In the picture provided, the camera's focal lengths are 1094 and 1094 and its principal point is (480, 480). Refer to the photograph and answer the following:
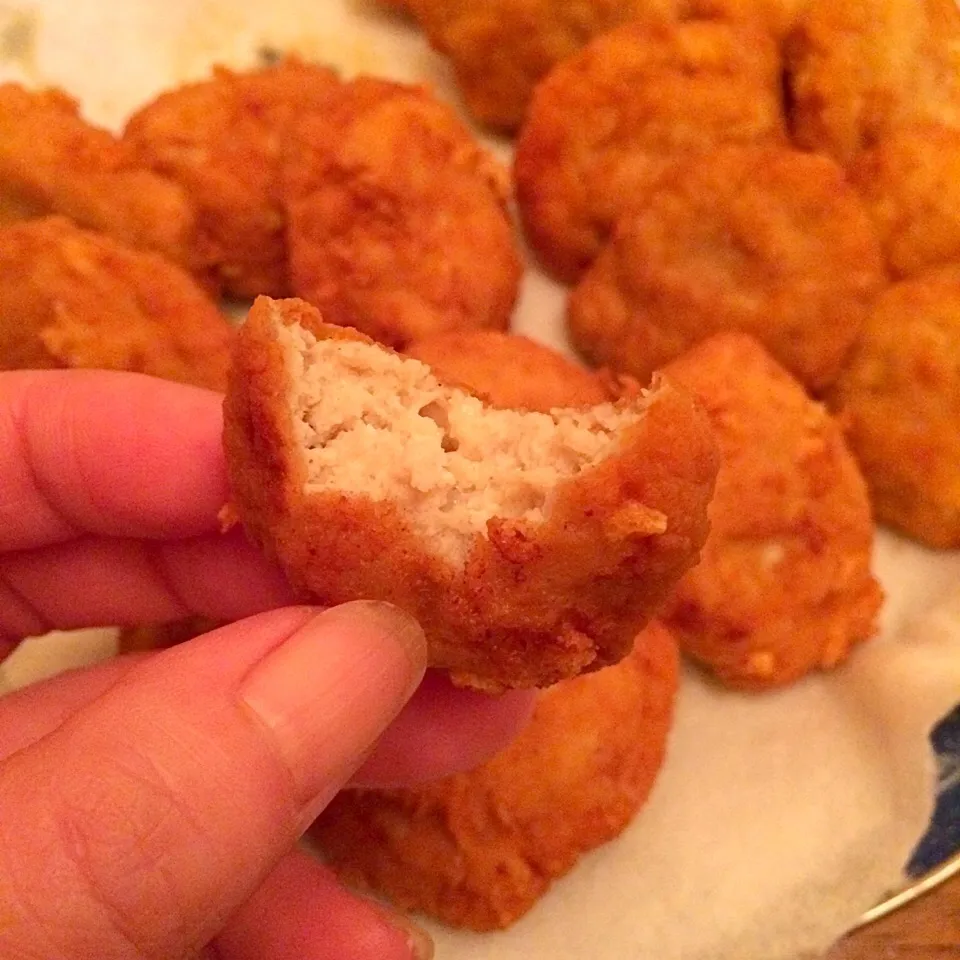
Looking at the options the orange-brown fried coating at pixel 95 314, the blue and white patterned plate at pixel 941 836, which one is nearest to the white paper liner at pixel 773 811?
the blue and white patterned plate at pixel 941 836

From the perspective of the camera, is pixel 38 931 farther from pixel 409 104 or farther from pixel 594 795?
pixel 409 104

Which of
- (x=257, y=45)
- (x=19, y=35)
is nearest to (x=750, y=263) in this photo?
(x=257, y=45)

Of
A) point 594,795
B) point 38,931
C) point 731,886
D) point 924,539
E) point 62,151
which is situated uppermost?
point 62,151

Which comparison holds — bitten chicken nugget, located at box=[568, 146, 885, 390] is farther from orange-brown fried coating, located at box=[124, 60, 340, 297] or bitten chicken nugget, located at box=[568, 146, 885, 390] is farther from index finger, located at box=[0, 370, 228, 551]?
index finger, located at box=[0, 370, 228, 551]

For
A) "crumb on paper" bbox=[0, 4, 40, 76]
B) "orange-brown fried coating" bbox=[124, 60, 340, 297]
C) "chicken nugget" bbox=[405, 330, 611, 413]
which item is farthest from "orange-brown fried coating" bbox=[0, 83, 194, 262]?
"chicken nugget" bbox=[405, 330, 611, 413]

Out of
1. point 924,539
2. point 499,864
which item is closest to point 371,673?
point 499,864

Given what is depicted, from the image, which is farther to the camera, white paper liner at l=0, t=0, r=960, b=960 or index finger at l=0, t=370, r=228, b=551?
white paper liner at l=0, t=0, r=960, b=960
